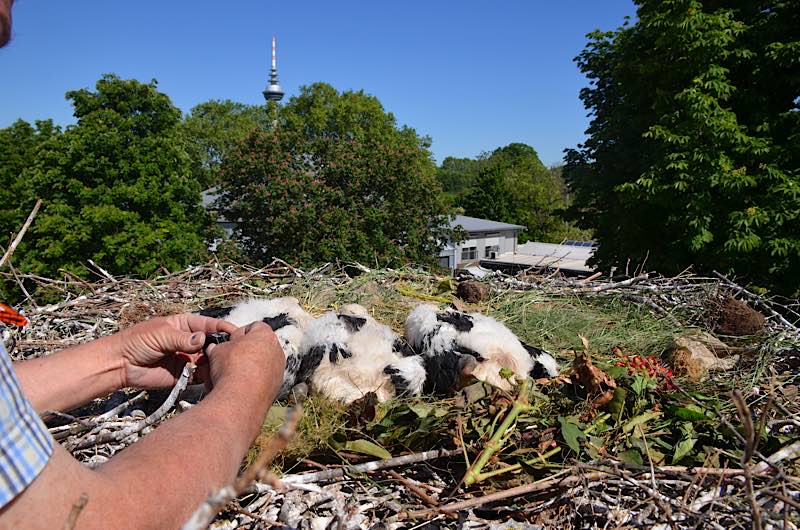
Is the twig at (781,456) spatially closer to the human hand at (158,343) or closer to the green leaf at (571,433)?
the green leaf at (571,433)

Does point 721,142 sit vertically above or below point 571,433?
above

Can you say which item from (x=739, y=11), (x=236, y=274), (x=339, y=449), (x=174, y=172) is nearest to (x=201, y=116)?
(x=174, y=172)

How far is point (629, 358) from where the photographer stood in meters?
2.83

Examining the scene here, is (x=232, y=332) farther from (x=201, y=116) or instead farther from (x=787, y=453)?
(x=201, y=116)

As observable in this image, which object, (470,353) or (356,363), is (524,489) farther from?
(356,363)

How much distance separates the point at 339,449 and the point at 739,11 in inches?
577

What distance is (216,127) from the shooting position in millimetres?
51062

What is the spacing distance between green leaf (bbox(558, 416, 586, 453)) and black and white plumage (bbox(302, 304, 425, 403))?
0.69 metres

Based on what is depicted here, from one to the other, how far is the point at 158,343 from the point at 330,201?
18.1m

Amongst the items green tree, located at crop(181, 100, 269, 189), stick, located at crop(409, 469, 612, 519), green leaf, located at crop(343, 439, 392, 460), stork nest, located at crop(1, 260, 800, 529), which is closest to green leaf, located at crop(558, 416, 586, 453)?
stork nest, located at crop(1, 260, 800, 529)

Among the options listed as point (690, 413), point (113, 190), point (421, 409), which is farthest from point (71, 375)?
point (113, 190)

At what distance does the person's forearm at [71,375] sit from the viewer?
1.90m

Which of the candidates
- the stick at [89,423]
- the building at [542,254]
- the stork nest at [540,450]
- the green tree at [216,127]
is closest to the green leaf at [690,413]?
the stork nest at [540,450]

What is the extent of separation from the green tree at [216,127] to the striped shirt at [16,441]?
148 ft
